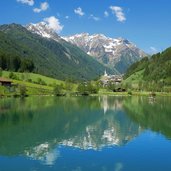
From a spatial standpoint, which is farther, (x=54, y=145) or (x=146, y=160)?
(x=54, y=145)

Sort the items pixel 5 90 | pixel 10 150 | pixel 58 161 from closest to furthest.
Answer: pixel 58 161 < pixel 10 150 < pixel 5 90

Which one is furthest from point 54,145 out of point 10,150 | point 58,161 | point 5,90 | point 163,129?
point 5,90

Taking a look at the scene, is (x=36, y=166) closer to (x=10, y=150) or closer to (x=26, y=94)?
(x=10, y=150)

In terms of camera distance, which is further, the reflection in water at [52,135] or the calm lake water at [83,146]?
the reflection in water at [52,135]

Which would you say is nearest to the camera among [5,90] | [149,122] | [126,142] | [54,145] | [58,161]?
[58,161]

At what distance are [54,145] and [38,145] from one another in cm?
216

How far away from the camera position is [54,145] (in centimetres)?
5069

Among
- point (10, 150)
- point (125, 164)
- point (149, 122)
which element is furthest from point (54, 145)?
point (149, 122)

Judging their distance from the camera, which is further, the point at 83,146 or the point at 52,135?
the point at 52,135

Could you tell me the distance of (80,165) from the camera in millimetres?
39562

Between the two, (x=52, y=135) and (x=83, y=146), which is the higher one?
(x=52, y=135)

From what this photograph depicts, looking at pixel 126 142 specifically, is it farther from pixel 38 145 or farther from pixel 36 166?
pixel 36 166

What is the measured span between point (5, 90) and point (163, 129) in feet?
406

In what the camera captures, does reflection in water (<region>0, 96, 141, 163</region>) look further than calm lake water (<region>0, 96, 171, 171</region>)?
Yes
